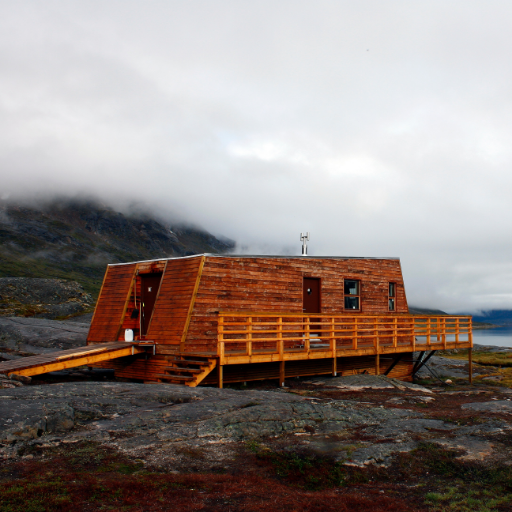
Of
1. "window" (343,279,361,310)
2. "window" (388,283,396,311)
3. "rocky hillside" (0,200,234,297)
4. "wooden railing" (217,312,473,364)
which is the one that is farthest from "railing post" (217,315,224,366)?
"rocky hillside" (0,200,234,297)

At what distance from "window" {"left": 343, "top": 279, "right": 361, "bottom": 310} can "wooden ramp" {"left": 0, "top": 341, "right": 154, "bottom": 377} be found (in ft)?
28.2

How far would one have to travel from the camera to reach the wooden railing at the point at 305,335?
14.0 metres

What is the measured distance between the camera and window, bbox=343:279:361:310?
63.5 feet

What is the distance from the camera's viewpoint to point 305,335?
52.4 ft

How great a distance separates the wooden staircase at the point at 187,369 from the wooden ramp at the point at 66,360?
1220mm

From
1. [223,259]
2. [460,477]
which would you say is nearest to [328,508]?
[460,477]

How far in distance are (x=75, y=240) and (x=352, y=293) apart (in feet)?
482

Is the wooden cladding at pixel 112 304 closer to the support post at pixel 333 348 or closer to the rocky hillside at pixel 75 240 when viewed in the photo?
the support post at pixel 333 348

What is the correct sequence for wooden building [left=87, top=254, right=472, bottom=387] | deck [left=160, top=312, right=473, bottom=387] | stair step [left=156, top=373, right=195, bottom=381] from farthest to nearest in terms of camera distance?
wooden building [left=87, top=254, right=472, bottom=387] < deck [left=160, top=312, right=473, bottom=387] < stair step [left=156, top=373, right=195, bottom=381]

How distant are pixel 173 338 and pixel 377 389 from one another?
6571mm

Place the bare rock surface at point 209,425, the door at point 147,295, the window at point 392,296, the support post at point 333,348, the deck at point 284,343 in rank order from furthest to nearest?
the window at point 392,296 < the door at point 147,295 < the support post at point 333,348 < the deck at point 284,343 < the bare rock surface at point 209,425

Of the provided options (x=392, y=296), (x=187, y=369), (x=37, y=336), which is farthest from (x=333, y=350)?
(x=37, y=336)

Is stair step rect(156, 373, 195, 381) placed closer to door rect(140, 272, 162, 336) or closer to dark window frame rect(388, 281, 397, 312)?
door rect(140, 272, 162, 336)

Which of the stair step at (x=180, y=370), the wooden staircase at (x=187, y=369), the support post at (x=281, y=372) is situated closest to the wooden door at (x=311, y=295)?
the support post at (x=281, y=372)
